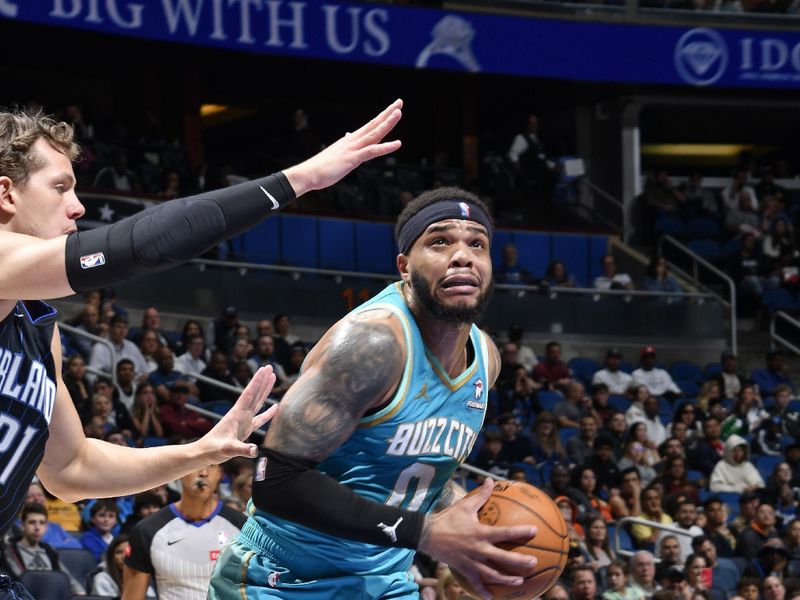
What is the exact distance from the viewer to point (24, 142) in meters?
3.47

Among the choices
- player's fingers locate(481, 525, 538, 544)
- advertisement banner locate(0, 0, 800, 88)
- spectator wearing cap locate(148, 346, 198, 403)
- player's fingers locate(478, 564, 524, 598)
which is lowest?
spectator wearing cap locate(148, 346, 198, 403)

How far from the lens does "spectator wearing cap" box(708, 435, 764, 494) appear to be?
14.1 metres

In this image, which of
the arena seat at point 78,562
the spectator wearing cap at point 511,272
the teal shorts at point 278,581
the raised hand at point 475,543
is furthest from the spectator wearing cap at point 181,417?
the raised hand at point 475,543

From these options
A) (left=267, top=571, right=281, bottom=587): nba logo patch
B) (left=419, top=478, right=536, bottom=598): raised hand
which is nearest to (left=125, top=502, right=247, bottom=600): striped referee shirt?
(left=267, top=571, right=281, bottom=587): nba logo patch

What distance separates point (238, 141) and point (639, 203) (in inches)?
264

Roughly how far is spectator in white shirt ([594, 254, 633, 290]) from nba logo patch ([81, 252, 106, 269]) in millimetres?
15398

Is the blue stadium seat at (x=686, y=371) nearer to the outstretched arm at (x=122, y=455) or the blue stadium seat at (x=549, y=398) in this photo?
the blue stadium seat at (x=549, y=398)

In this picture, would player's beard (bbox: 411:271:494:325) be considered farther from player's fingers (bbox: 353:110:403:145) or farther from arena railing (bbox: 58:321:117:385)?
arena railing (bbox: 58:321:117:385)

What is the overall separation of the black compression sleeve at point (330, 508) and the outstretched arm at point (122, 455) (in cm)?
17

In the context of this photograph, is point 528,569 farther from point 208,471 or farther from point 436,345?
point 208,471

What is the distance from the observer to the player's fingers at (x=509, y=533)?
3.87 meters

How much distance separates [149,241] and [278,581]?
5.53ft

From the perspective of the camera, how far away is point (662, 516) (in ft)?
40.9

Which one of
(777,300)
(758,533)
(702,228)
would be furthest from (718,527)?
(702,228)
